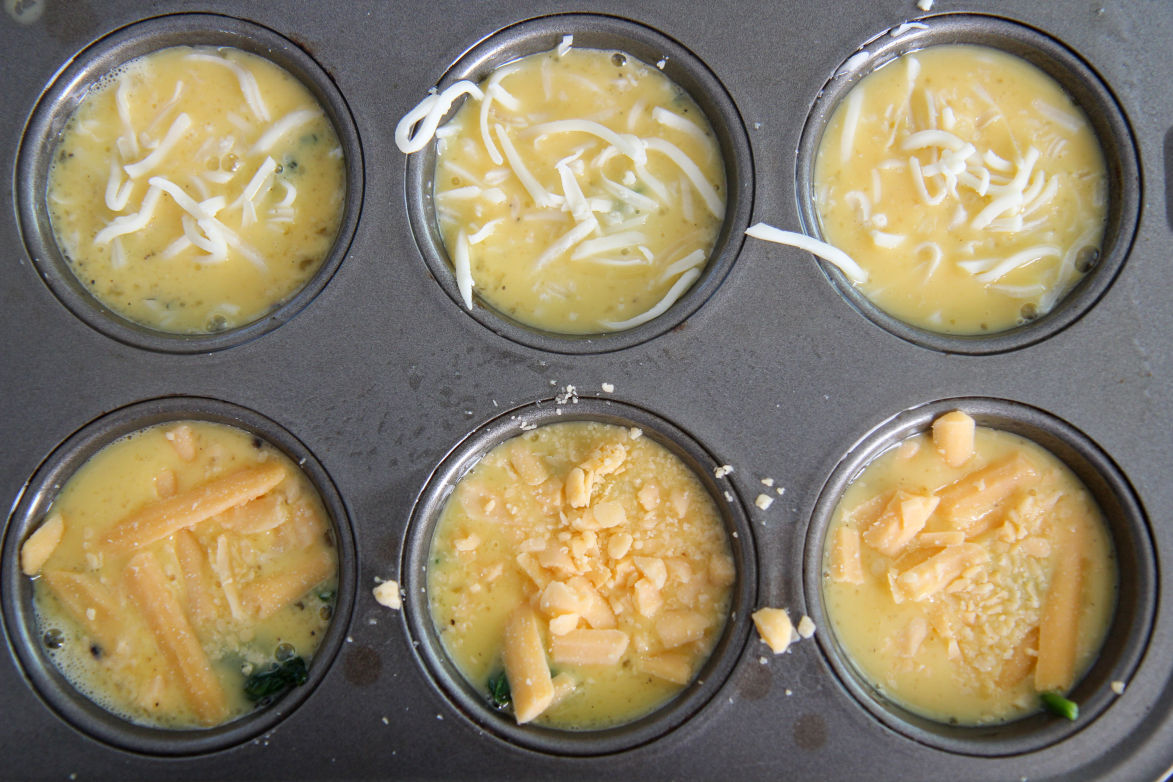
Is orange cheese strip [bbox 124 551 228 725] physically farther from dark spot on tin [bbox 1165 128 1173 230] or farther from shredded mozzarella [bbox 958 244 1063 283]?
dark spot on tin [bbox 1165 128 1173 230]

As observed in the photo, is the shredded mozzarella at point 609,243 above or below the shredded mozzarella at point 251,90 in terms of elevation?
below

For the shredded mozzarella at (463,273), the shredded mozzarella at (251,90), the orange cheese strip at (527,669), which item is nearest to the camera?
the orange cheese strip at (527,669)

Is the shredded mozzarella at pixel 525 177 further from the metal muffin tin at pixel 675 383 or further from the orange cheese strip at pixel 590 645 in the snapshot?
the orange cheese strip at pixel 590 645

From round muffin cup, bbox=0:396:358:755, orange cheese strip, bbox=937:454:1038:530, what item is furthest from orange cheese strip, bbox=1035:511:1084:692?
round muffin cup, bbox=0:396:358:755

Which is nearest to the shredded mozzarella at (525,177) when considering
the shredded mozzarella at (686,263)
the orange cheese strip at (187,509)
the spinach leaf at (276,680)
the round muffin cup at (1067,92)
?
the shredded mozzarella at (686,263)

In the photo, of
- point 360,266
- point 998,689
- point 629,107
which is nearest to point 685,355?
point 629,107

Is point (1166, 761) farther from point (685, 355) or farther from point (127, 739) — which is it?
point (127, 739)

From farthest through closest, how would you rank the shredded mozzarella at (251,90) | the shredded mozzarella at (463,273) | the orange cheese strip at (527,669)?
the shredded mozzarella at (251,90)
the shredded mozzarella at (463,273)
the orange cheese strip at (527,669)
